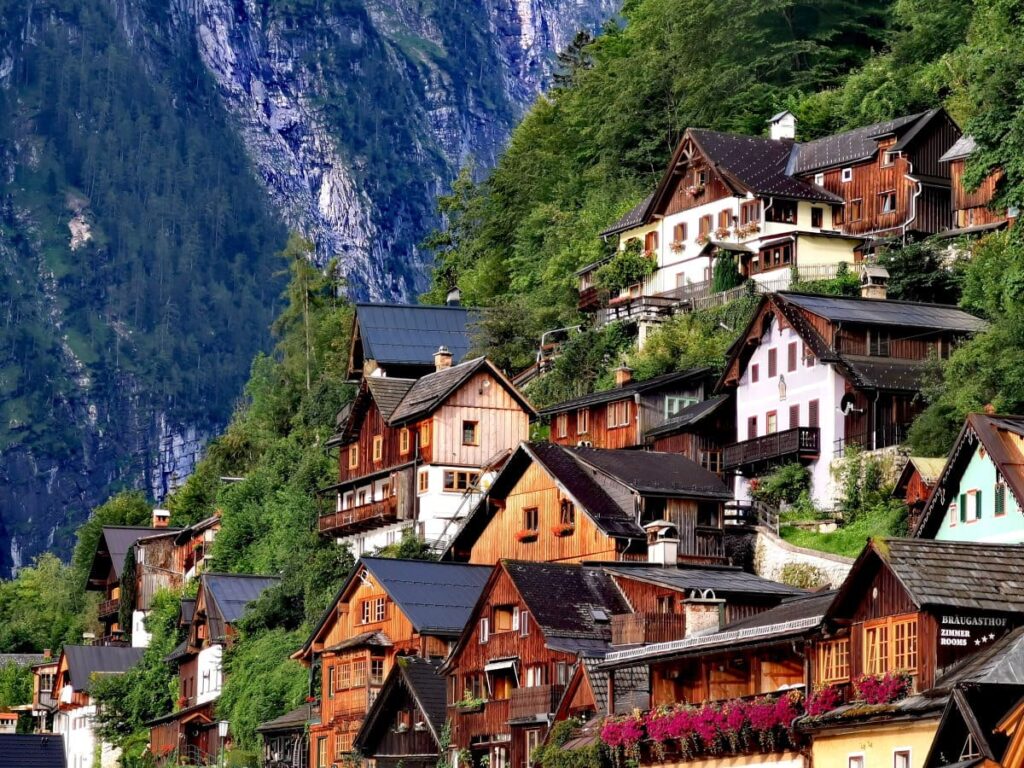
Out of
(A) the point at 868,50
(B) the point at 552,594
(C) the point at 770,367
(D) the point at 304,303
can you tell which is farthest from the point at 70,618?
(B) the point at 552,594

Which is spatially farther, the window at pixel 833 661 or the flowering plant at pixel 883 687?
the window at pixel 833 661

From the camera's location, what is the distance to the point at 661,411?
84500 millimetres

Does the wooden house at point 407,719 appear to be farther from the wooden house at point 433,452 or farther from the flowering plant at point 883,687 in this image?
the flowering plant at point 883,687

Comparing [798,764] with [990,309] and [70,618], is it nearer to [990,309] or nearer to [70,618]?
[990,309]

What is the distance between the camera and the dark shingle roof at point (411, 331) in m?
104

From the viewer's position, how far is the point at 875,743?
42500 millimetres

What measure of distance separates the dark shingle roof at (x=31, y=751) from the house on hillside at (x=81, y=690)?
7.11 meters

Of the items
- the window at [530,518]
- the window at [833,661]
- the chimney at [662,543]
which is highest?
the window at [530,518]

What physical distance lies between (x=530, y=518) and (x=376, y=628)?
6.55 m

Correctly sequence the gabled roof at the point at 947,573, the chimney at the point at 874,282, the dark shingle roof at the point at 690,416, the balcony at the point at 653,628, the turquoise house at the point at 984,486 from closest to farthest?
the gabled roof at the point at 947,573, the turquoise house at the point at 984,486, the balcony at the point at 653,628, the dark shingle roof at the point at 690,416, the chimney at the point at 874,282

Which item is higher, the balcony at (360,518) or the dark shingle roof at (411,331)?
the dark shingle roof at (411,331)

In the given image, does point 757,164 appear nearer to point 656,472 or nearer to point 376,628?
point 656,472

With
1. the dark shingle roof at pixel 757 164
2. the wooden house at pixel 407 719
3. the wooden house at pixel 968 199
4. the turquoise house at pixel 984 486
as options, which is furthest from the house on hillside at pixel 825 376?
the dark shingle roof at pixel 757 164

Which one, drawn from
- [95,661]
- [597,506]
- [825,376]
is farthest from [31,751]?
[825,376]
